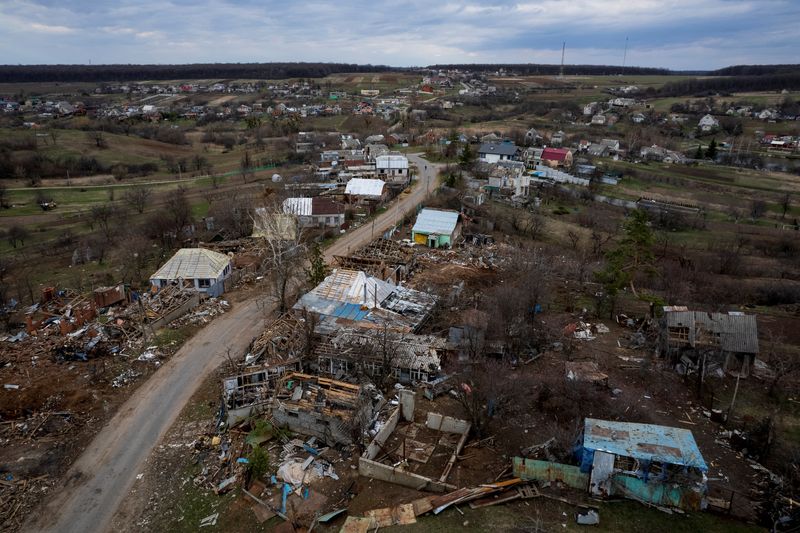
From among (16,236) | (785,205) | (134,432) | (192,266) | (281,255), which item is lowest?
(134,432)

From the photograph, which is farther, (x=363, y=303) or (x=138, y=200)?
(x=138, y=200)

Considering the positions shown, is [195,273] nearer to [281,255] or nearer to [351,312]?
[281,255]

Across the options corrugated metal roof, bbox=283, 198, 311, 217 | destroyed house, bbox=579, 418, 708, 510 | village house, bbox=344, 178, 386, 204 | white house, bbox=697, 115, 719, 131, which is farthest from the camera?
white house, bbox=697, 115, 719, 131

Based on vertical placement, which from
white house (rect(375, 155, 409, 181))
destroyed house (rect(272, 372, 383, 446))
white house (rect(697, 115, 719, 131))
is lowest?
destroyed house (rect(272, 372, 383, 446))

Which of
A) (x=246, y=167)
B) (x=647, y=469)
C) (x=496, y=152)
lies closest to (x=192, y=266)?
(x=647, y=469)

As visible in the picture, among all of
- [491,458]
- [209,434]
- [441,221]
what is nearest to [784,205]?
[441,221]

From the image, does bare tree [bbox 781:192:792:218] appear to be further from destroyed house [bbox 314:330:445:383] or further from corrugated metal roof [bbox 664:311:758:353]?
destroyed house [bbox 314:330:445:383]

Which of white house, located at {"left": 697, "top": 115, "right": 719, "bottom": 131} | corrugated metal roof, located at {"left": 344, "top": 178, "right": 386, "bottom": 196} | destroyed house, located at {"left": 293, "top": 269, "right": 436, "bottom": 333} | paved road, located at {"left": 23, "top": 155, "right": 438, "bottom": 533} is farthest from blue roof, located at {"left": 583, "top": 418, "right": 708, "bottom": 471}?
white house, located at {"left": 697, "top": 115, "right": 719, "bottom": 131}

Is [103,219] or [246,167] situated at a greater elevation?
[246,167]

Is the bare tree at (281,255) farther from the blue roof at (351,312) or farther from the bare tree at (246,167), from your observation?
the bare tree at (246,167)
